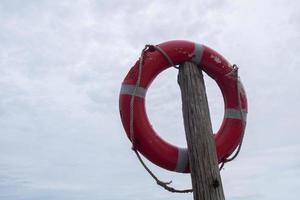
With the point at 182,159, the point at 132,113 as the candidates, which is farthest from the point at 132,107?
the point at 182,159

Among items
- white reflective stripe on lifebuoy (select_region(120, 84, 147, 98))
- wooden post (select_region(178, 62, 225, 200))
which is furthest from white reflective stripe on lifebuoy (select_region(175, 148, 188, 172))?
white reflective stripe on lifebuoy (select_region(120, 84, 147, 98))

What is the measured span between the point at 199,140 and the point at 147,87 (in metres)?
0.90

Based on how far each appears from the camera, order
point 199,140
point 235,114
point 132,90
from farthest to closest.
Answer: point 235,114, point 132,90, point 199,140

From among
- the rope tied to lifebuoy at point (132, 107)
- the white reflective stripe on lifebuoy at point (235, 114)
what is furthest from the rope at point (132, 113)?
the white reflective stripe on lifebuoy at point (235, 114)

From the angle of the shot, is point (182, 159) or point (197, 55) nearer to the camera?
point (182, 159)

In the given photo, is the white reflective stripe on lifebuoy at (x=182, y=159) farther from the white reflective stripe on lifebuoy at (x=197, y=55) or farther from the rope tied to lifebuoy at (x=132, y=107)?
the white reflective stripe on lifebuoy at (x=197, y=55)

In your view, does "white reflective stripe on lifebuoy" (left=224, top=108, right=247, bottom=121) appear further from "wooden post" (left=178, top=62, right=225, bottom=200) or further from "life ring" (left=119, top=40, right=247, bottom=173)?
"wooden post" (left=178, top=62, right=225, bottom=200)

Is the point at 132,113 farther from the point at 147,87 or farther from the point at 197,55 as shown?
the point at 197,55

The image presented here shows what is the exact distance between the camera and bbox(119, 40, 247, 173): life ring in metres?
3.71

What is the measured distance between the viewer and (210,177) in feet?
10.4

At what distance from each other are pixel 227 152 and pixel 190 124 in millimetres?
804

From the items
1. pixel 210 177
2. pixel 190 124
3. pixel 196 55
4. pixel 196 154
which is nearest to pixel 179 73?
pixel 196 55

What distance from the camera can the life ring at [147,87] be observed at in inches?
146

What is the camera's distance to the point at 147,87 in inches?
152
